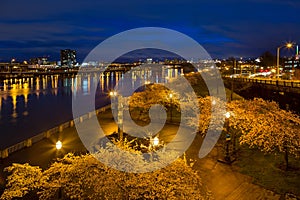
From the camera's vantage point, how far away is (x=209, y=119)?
63.4 feet

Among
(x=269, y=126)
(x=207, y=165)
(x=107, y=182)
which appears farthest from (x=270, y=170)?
(x=107, y=182)

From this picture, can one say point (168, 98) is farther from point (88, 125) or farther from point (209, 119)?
point (209, 119)

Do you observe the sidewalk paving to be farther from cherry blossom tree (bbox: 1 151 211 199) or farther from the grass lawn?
cherry blossom tree (bbox: 1 151 211 199)

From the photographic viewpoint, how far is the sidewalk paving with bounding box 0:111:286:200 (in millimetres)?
12695

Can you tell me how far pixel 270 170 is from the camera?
15195 millimetres

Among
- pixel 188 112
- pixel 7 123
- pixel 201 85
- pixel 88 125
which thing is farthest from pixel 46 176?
pixel 201 85

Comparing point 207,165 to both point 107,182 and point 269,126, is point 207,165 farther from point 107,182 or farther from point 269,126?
point 107,182

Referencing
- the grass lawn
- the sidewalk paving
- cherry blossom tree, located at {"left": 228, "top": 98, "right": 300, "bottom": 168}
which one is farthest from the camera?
cherry blossom tree, located at {"left": 228, "top": 98, "right": 300, "bottom": 168}

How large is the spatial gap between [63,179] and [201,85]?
53911mm

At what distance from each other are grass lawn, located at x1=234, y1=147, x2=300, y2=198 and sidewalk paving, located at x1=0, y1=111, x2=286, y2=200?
552mm

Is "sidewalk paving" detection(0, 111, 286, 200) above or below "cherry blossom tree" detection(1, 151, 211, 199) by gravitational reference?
below

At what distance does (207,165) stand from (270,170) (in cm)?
336

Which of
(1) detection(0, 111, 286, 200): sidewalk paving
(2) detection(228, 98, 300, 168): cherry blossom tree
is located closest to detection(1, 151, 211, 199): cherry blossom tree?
(1) detection(0, 111, 286, 200): sidewalk paving

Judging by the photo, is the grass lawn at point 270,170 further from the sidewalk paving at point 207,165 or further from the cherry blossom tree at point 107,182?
the cherry blossom tree at point 107,182
